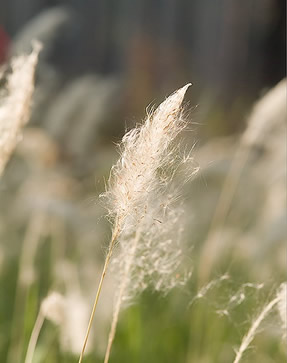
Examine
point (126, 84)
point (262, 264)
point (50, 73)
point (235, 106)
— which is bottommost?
point (262, 264)

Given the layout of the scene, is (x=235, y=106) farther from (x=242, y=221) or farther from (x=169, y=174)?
(x=169, y=174)

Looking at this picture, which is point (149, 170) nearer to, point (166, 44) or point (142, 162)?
point (142, 162)

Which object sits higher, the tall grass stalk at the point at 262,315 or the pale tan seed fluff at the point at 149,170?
the pale tan seed fluff at the point at 149,170

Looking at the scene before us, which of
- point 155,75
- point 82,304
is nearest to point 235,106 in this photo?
point 155,75

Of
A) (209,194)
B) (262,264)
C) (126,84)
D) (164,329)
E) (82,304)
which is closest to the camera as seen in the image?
(82,304)

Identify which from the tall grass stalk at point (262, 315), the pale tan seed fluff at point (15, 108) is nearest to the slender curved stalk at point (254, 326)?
the tall grass stalk at point (262, 315)

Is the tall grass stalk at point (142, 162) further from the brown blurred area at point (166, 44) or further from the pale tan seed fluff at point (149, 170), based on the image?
the brown blurred area at point (166, 44)

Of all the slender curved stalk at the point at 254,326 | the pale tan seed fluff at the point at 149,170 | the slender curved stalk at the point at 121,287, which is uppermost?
the pale tan seed fluff at the point at 149,170

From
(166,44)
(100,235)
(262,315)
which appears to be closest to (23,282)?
(100,235)
